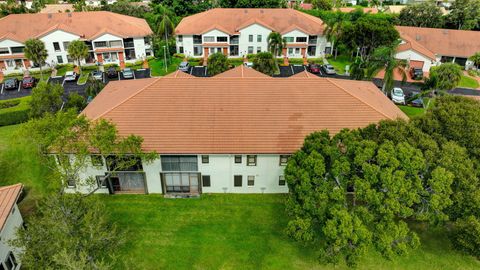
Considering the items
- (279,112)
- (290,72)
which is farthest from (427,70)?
(279,112)

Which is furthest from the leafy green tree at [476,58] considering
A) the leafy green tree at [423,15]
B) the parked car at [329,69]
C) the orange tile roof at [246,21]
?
the orange tile roof at [246,21]

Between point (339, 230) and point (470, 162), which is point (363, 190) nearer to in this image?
point (339, 230)

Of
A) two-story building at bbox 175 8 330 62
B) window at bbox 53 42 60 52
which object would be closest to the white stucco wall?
window at bbox 53 42 60 52

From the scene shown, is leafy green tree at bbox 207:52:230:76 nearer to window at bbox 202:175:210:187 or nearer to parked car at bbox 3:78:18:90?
window at bbox 202:175:210:187

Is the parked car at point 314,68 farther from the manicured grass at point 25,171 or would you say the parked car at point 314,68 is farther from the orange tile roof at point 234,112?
the manicured grass at point 25,171

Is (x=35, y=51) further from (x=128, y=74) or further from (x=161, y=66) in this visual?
(x=161, y=66)

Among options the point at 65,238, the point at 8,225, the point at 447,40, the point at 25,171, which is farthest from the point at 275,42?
the point at 65,238
